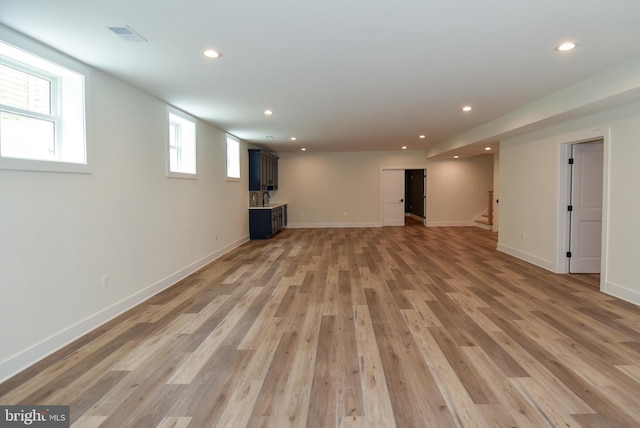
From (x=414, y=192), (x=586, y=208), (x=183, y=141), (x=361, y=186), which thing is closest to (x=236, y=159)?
(x=183, y=141)

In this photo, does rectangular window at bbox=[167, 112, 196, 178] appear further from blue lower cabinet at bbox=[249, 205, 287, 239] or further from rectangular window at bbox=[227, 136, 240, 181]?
blue lower cabinet at bbox=[249, 205, 287, 239]

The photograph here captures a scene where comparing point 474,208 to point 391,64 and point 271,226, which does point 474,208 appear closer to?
point 271,226

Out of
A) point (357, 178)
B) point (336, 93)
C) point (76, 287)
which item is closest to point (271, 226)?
point (357, 178)

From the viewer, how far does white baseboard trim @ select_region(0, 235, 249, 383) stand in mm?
2472

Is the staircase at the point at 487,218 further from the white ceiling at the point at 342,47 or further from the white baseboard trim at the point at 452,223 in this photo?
the white ceiling at the point at 342,47

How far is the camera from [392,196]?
11531 mm

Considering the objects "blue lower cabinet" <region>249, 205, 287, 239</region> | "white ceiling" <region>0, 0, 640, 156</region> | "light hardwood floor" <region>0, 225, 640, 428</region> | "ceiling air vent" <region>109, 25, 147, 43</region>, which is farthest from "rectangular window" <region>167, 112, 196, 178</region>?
"blue lower cabinet" <region>249, 205, 287, 239</region>

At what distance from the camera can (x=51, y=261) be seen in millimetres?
2854

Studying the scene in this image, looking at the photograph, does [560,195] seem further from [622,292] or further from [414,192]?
[414,192]

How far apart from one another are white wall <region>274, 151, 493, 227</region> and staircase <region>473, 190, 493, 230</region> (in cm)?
19

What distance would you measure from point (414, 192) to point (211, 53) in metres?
12.9

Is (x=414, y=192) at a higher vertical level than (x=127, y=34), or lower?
lower

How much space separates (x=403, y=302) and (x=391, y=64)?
101 inches

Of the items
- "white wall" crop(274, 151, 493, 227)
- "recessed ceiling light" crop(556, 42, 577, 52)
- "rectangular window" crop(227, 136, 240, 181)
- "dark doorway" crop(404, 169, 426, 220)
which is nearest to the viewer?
"recessed ceiling light" crop(556, 42, 577, 52)
